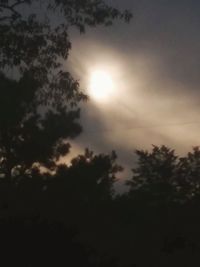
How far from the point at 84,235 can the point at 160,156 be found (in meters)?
53.9

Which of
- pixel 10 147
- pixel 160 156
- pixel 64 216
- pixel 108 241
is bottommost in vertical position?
pixel 108 241

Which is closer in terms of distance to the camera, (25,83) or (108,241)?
(25,83)

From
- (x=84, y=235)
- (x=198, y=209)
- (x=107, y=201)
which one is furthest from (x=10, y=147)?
(x=84, y=235)

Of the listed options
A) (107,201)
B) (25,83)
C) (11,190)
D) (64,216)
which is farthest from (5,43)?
(107,201)

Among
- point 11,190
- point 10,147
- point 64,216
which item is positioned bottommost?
point 64,216

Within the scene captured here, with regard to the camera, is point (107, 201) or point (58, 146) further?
point (58, 146)

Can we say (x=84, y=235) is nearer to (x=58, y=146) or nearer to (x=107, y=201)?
(x=107, y=201)

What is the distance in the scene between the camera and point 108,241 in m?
31.1

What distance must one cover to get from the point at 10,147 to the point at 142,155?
36.6 meters

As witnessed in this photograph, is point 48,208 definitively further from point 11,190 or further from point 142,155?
point 142,155

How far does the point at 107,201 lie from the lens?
47344mm

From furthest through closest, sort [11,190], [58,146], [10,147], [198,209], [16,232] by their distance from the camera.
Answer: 1. [58,146]
2. [10,147]
3. [198,209]
4. [11,190]
5. [16,232]

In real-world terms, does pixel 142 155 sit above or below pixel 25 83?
above

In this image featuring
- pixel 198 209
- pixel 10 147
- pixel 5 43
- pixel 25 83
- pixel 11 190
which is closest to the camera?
pixel 5 43
